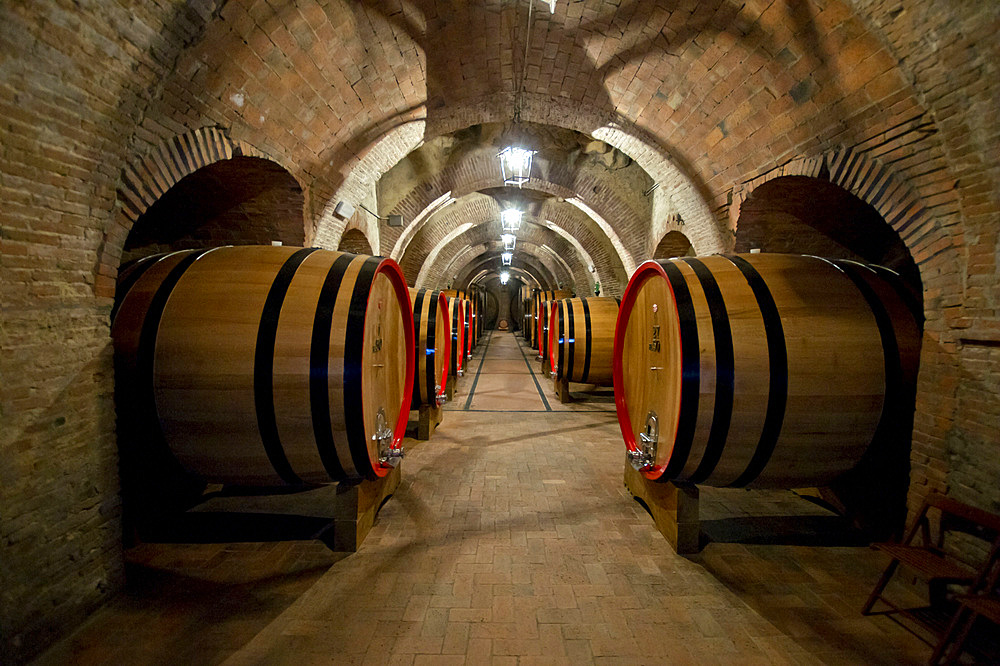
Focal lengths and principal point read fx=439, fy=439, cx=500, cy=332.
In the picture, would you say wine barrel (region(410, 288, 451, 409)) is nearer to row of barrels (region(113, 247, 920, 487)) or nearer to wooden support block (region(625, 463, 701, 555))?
row of barrels (region(113, 247, 920, 487))

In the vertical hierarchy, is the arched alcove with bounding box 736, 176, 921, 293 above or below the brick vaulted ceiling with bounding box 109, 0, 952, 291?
below

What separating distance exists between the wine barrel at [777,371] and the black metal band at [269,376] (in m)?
2.28

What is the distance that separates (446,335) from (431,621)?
4475 millimetres

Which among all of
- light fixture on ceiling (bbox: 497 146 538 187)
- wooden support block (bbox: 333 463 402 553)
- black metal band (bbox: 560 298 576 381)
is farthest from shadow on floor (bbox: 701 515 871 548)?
light fixture on ceiling (bbox: 497 146 538 187)

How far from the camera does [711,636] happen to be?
213 centimetres

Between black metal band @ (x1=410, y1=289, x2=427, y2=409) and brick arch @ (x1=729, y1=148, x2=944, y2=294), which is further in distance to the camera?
black metal band @ (x1=410, y1=289, x2=427, y2=409)

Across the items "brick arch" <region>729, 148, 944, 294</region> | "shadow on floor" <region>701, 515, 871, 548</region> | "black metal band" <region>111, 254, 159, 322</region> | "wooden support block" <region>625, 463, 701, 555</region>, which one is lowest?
"shadow on floor" <region>701, 515, 871, 548</region>

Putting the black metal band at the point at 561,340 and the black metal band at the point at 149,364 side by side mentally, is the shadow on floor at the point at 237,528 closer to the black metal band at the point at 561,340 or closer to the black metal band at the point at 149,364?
the black metal band at the point at 149,364

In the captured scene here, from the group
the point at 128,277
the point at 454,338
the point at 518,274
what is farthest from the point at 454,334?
the point at 518,274

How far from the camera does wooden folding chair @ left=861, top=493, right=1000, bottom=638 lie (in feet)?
7.11

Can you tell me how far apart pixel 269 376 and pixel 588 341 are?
491 cm

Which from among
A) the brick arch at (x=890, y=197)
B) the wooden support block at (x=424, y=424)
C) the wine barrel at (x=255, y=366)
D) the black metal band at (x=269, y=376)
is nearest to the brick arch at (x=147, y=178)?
the wine barrel at (x=255, y=366)

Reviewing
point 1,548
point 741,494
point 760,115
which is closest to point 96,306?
point 1,548

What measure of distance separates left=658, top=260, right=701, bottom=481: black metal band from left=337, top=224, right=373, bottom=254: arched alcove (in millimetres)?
5332
